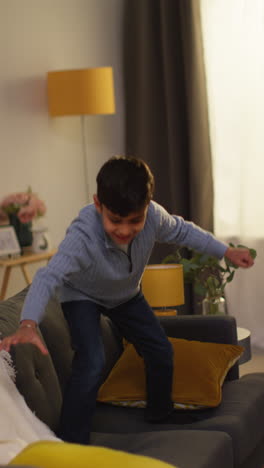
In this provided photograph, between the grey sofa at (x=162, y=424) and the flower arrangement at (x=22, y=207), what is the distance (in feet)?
5.84

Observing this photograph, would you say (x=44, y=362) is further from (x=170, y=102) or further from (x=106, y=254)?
(x=170, y=102)

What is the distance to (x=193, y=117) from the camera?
514 centimetres

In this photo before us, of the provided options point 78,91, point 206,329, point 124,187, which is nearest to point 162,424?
point 206,329

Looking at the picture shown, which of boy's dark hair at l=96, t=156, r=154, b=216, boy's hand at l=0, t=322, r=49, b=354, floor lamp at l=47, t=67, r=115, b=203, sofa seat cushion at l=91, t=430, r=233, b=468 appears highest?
floor lamp at l=47, t=67, r=115, b=203

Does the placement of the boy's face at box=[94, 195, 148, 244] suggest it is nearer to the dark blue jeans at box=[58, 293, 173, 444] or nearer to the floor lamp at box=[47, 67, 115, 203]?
the dark blue jeans at box=[58, 293, 173, 444]

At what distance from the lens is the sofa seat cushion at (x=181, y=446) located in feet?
7.16

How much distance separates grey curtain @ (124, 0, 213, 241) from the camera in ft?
16.8

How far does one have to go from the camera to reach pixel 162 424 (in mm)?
2615

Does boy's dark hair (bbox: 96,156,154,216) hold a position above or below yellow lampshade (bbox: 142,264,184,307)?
above

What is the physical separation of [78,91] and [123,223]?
2650 mm

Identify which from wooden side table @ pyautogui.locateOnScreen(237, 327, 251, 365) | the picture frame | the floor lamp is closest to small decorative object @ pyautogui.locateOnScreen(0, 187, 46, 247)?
the picture frame

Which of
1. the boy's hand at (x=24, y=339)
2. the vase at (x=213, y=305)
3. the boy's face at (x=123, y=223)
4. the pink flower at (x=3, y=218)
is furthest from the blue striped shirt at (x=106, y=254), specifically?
the pink flower at (x=3, y=218)

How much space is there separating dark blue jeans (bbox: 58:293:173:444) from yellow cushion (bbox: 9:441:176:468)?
0.77 metres

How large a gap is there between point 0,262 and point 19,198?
1.50 feet
